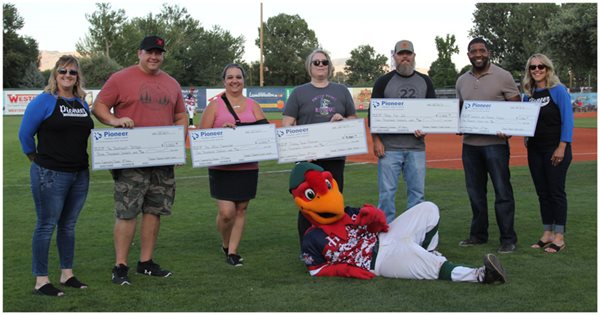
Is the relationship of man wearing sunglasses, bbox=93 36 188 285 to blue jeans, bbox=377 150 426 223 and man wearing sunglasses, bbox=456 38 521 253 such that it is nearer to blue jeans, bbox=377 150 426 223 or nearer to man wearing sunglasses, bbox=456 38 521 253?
blue jeans, bbox=377 150 426 223

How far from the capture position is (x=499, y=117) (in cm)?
688

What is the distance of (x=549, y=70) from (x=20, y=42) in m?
78.6

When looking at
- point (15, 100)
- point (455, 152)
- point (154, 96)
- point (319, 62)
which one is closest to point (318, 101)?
point (319, 62)

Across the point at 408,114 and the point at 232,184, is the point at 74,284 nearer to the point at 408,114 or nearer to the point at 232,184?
the point at 232,184

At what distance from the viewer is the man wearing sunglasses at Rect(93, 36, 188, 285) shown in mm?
5875

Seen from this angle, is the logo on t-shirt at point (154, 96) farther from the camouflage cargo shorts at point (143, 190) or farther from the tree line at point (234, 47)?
the tree line at point (234, 47)

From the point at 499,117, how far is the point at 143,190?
11.2ft

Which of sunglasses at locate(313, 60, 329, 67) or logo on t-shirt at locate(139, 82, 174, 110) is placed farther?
sunglasses at locate(313, 60, 329, 67)

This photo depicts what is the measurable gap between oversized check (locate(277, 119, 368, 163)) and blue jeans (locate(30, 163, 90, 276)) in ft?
5.90

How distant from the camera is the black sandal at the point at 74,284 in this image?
5.72 m

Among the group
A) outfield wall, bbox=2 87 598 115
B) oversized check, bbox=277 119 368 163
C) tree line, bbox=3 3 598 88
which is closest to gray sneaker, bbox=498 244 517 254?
oversized check, bbox=277 119 368 163

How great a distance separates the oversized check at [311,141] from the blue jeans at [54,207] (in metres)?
1.80

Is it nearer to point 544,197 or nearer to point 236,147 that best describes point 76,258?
point 236,147

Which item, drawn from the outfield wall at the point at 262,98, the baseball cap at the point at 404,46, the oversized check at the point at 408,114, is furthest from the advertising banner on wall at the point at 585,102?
the baseball cap at the point at 404,46
